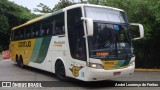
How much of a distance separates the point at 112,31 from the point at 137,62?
9.64 metres

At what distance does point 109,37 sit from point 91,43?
0.82 meters

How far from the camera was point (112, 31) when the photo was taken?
446 inches

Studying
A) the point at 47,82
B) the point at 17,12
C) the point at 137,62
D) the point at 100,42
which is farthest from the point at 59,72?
the point at 17,12

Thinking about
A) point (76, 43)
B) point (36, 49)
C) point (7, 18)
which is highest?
point (7, 18)

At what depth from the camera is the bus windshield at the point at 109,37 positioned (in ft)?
35.6

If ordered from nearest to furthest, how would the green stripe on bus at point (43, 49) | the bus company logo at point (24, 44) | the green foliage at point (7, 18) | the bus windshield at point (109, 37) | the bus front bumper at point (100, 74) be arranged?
1. the bus front bumper at point (100, 74)
2. the bus windshield at point (109, 37)
3. the green stripe on bus at point (43, 49)
4. the bus company logo at point (24, 44)
5. the green foliage at point (7, 18)

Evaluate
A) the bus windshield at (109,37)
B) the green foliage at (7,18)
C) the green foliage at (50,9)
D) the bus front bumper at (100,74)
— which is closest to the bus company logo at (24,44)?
the bus windshield at (109,37)

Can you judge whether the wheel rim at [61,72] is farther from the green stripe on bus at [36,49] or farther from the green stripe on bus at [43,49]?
the green stripe on bus at [36,49]

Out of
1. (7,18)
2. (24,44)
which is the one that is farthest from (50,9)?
(24,44)

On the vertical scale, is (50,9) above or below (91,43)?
above

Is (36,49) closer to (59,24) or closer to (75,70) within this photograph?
(59,24)

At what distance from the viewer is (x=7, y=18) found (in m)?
44.8

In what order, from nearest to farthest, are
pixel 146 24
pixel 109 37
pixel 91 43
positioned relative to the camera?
pixel 91 43, pixel 109 37, pixel 146 24

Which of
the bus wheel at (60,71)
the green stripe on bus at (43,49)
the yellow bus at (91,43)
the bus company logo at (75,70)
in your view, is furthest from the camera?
the green stripe on bus at (43,49)
